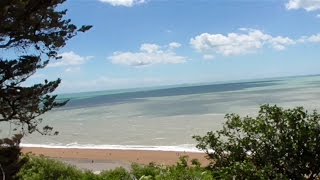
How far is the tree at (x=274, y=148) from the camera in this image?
19.6 feet

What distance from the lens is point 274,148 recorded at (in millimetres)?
6156

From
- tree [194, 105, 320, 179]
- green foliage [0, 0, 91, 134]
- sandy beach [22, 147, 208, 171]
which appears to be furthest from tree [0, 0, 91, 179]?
sandy beach [22, 147, 208, 171]

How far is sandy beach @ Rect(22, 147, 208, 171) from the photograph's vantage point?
21.7 metres

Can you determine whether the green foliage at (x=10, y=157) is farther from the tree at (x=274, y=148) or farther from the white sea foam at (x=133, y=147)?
the white sea foam at (x=133, y=147)

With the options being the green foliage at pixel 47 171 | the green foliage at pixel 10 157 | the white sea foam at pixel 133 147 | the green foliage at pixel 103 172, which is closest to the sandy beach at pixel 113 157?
the white sea foam at pixel 133 147

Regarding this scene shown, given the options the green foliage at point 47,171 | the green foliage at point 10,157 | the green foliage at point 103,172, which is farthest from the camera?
the green foliage at point 47,171

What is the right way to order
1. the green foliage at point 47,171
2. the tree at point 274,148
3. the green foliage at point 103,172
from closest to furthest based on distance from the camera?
the tree at point 274,148 < the green foliage at point 103,172 < the green foliage at point 47,171

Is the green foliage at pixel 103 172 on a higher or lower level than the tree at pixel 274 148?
lower

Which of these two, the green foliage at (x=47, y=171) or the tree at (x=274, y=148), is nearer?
the tree at (x=274, y=148)

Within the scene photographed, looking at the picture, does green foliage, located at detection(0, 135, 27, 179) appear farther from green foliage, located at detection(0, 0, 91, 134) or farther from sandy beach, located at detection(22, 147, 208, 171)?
sandy beach, located at detection(22, 147, 208, 171)

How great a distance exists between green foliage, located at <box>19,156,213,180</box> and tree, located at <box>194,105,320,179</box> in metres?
1.80

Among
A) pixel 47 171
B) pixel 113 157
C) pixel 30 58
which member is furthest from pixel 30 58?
pixel 113 157

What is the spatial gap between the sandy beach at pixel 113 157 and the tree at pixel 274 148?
1401 cm

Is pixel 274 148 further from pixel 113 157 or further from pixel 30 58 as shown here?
pixel 113 157
